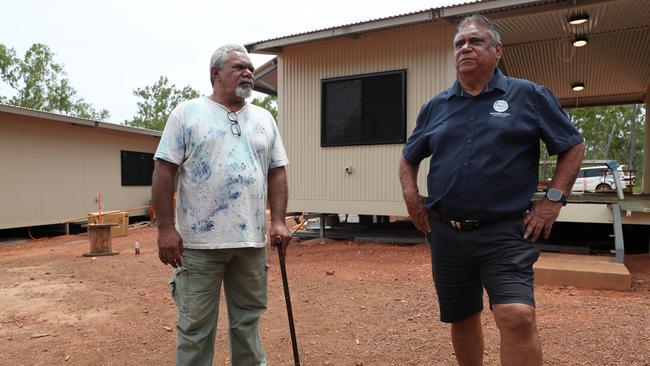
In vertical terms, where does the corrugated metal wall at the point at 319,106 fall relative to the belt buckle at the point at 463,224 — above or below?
above

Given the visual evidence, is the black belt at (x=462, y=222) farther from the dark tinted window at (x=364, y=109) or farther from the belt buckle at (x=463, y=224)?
the dark tinted window at (x=364, y=109)

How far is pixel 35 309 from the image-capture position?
16.0ft

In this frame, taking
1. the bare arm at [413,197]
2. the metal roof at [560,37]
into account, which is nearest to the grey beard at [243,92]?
the bare arm at [413,197]

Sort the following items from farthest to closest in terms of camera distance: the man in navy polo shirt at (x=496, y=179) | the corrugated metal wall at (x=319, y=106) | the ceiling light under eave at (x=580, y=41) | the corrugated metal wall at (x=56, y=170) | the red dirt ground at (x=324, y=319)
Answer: the corrugated metal wall at (x=56, y=170) < the ceiling light under eave at (x=580, y=41) < the corrugated metal wall at (x=319, y=106) < the red dirt ground at (x=324, y=319) < the man in navy polo shirt at (x=496, y=179)

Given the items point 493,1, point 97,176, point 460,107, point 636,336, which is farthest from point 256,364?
point 97,176

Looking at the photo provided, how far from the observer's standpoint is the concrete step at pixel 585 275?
5.00m

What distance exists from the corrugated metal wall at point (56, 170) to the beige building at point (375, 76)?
657cm

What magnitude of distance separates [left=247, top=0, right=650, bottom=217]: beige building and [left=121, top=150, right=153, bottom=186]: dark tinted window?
758cm

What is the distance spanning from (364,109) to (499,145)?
6.26 meters

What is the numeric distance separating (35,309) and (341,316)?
10.0 ft

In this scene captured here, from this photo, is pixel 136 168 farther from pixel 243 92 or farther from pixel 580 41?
pixel 243 92

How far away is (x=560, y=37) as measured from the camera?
8.19 metres

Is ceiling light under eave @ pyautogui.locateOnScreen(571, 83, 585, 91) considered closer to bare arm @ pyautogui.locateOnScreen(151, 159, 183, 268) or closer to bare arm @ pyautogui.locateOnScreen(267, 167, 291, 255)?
bare arm @ pyautogui.locateOnScreen(267, 167, 291, 255)

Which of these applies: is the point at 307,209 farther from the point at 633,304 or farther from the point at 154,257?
the point at 633,304
